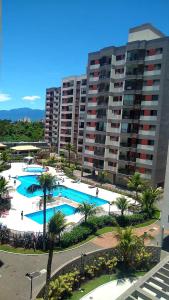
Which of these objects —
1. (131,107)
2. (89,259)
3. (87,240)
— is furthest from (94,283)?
(131,107)

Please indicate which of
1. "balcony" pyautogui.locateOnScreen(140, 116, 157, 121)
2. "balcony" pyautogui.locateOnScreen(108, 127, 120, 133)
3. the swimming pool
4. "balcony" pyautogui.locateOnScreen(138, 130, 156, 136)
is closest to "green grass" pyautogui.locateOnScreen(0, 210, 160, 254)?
the swimming pool

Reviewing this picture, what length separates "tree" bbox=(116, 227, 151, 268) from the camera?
1028 inches

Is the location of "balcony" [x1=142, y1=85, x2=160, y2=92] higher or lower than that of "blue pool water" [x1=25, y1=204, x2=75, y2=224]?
higher

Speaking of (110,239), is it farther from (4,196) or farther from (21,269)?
(4,196)

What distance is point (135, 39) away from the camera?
183 feet

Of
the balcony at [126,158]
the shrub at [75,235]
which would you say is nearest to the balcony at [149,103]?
the balcony at [126,158]

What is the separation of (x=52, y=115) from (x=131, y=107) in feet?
186

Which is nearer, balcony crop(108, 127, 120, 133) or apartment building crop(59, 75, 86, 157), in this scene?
balcony crop(108, 127, 120, 133)

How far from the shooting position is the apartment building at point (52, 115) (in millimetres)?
103275

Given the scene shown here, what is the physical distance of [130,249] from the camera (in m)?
26.2

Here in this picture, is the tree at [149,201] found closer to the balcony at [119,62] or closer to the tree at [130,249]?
the tree at [130,249]

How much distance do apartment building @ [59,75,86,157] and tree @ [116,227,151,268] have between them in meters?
55.8

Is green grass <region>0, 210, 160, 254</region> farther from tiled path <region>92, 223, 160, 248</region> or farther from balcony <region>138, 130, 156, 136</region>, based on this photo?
balcony <region>138, 130, 156, 136</region>

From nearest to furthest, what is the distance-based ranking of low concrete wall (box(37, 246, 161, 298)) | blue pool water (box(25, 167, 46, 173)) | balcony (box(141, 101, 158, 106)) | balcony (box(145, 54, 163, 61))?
low concrete wall (box(37, 246, 161, 298)), balcony (box(145, 54, 163, 61)), balcony (box(141, 101, 158, 106)), blue pool water (box(25, 167, 46, 173))
